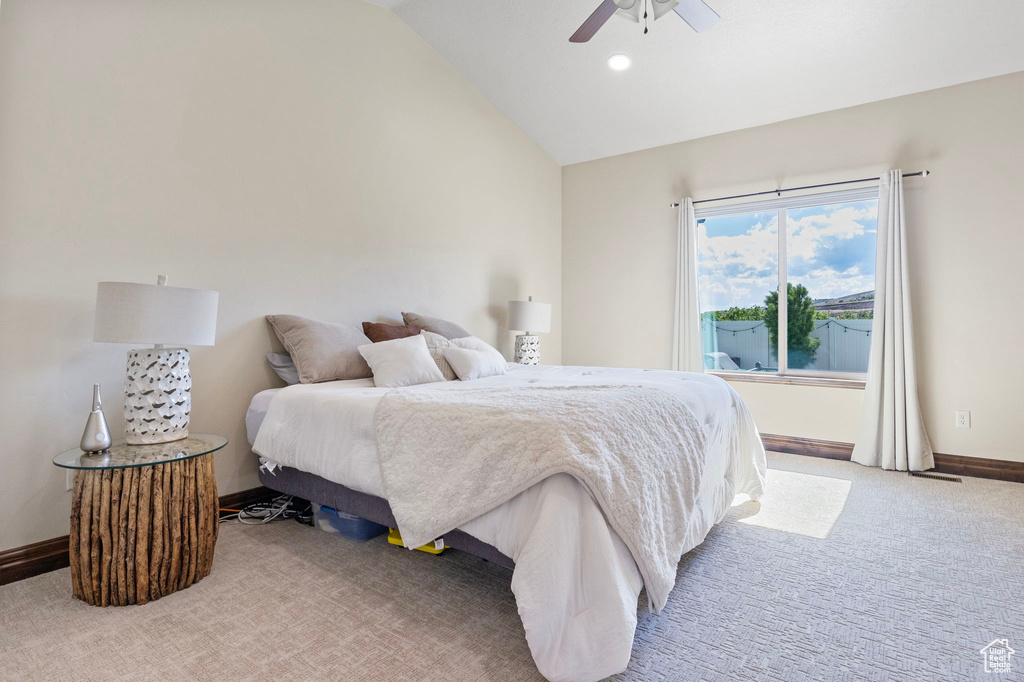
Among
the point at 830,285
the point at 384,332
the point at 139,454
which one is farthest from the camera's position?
the point at 830,285

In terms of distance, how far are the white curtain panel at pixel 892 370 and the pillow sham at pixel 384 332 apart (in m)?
3.30

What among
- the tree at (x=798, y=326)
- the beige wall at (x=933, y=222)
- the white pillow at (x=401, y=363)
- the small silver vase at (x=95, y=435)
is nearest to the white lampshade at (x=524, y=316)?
the beige wall at (x=933, y=222)

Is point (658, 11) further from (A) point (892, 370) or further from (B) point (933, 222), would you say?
(A) point (892, 370)

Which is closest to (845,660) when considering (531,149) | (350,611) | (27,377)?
(350,611)

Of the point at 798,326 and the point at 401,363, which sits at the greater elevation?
the point at 798,326

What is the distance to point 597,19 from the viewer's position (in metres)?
2.54

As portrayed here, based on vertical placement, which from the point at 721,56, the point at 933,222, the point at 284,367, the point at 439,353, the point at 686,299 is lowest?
the point at 284,367

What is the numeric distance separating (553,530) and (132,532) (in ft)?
4.79

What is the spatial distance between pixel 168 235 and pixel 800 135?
4.42m

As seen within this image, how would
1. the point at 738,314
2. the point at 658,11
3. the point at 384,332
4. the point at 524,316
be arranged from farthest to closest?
1. the point at 738,314
2. the point at 524,316
3. the point at 384,332
4. the point at 658,11

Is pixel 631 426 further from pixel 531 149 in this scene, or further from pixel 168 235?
pixel 531 149

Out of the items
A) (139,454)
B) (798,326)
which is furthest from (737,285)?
(139,454)

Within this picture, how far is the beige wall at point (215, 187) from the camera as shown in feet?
6.55

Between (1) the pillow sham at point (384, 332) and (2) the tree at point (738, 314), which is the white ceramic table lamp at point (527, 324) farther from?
(2) the tree at point (738, 314)
